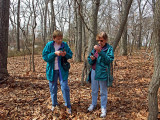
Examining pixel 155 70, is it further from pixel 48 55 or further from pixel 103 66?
pixel 48 55

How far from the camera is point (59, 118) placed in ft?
8.73

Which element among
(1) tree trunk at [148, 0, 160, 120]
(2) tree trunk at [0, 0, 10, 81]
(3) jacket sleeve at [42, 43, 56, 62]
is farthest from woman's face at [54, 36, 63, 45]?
(2) tree trunk at [0, 0, 10, 81]

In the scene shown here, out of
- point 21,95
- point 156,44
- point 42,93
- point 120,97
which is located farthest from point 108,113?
point 21,95

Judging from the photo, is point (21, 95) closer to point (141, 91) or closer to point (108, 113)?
point (108, 113)

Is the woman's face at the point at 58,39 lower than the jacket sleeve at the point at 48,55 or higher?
higher

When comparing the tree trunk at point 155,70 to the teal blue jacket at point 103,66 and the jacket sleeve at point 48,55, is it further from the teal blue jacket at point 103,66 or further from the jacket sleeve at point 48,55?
the jacket sleeve at point 48,55

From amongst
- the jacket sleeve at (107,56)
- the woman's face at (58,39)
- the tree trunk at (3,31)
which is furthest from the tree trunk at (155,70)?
the tree trunk at (3,31)

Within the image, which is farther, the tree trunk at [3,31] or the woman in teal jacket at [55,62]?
the tree trunk at [3,31]

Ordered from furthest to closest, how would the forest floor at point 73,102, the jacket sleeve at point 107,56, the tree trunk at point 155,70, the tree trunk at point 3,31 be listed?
the tree trunk at point 3,31 → the forest floor at point 73,102 → the jacket sleeve at point 107,56 → the tree trunk at point 155,70

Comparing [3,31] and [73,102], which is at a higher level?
[3,31]

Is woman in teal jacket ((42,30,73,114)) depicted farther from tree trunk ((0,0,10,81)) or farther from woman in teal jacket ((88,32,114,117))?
tree trunk ((0,0,10,81))

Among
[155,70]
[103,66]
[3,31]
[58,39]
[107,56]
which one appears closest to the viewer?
[155,70]

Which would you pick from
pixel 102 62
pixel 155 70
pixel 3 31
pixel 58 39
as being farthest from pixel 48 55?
pixel 3 31

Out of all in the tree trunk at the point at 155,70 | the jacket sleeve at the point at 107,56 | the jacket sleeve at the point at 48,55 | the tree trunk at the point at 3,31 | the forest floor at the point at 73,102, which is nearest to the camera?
the tree trunk at the point at 155,70
